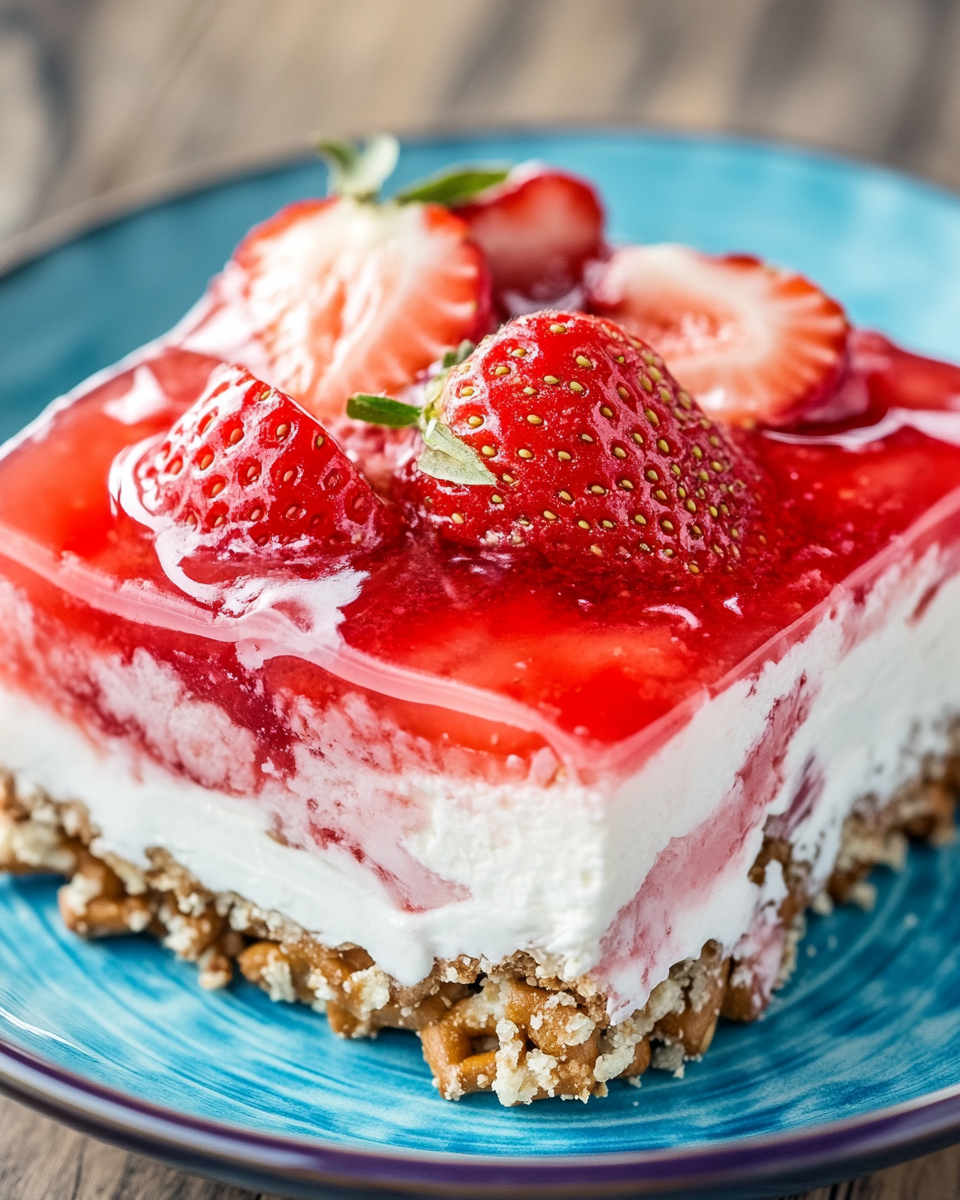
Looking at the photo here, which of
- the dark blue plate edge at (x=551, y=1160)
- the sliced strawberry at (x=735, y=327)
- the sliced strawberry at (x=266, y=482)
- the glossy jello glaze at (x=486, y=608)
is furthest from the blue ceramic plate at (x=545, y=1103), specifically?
the sliced strawberry at (x=735, y=327)

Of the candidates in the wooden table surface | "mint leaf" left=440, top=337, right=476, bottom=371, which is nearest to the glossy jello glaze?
"mint leaf" left=440, top=337, right=476, bottom=371

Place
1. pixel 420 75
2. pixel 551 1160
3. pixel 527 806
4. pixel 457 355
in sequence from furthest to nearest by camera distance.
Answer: pixel 420 75 < pixel 457 355 < pixel 527 806 < pixel 551 1160

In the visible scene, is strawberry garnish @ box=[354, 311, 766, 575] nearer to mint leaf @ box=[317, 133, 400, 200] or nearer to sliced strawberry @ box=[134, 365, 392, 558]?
sliced strawberry @ box=[134, 365, 392, 558]

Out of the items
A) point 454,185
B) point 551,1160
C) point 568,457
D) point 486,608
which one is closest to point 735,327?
point 454,185

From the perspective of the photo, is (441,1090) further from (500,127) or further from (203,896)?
(500,127)

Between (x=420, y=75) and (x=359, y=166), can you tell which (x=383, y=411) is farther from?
A: (x=420, y=75)

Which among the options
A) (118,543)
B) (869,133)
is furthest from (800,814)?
(869,133)
